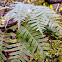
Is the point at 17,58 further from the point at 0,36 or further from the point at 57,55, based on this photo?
the point at 57,55

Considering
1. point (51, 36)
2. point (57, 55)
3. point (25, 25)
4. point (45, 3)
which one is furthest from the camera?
point (45, 3)

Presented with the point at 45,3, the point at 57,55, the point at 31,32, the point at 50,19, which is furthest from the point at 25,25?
the point at 45,3

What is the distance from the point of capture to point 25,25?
0.76 meters

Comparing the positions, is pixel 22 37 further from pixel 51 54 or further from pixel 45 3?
pixel 45 3

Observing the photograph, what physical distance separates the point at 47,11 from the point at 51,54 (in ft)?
1.70

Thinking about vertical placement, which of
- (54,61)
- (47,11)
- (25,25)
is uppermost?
(47,11)

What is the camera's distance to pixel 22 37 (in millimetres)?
711

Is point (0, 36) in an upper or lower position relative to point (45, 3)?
lower

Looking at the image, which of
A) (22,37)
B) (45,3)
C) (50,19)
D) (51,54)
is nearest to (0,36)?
(22,37)

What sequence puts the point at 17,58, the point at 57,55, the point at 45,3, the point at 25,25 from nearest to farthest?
the point at 17,58, the point at 25,25, the point at 57,55, the point at 45,3

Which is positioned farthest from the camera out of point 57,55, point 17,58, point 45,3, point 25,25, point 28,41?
point 45,3

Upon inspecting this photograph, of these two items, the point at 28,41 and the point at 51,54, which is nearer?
the point at 28,41

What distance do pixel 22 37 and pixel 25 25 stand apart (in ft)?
0.44

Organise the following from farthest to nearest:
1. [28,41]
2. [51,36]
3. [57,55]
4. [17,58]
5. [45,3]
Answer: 1. [45,3]
2. [51,36]
3. [57,55]
4. [28,41]
5. [17,58]
